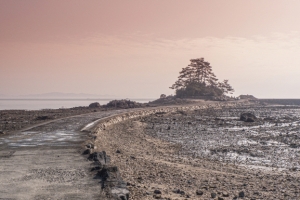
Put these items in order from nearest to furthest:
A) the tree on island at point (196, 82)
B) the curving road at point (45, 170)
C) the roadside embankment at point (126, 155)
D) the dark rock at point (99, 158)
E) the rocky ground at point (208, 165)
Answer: the curving road at point (45, 170)
the roadside embankment at point (126, 155)
the rocky ground at point (208, 165)
the dark rock at point (99, 158)
the tree on island at point (196, 82)

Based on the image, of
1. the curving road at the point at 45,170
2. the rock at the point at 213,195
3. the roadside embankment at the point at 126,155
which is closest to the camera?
the curving road at the point at 45,170

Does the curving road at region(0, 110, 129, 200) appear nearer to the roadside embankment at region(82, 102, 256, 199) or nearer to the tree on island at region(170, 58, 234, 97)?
the roadside embankment at region(82, 102, 256, 199)

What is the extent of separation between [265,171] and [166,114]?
29942 millimetres

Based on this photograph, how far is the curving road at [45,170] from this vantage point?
25.7 feet

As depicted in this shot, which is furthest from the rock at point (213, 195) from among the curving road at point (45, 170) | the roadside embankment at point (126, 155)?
the curving road at point (45, 170)

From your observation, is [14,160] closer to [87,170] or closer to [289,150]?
[87,170]

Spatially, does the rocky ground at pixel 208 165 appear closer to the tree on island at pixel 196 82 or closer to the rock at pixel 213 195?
the rock at pixel 213 195

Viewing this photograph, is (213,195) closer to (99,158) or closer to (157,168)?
(157,168)

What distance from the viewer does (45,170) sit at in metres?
9.91

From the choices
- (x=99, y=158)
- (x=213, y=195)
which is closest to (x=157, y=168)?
(x=99, y=158)

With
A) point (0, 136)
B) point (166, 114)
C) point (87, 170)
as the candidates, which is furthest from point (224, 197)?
point (166, 114)

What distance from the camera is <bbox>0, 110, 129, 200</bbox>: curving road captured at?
7844 mm

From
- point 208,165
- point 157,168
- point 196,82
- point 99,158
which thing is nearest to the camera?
point 99,158

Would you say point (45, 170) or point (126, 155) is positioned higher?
point (45, 170)
